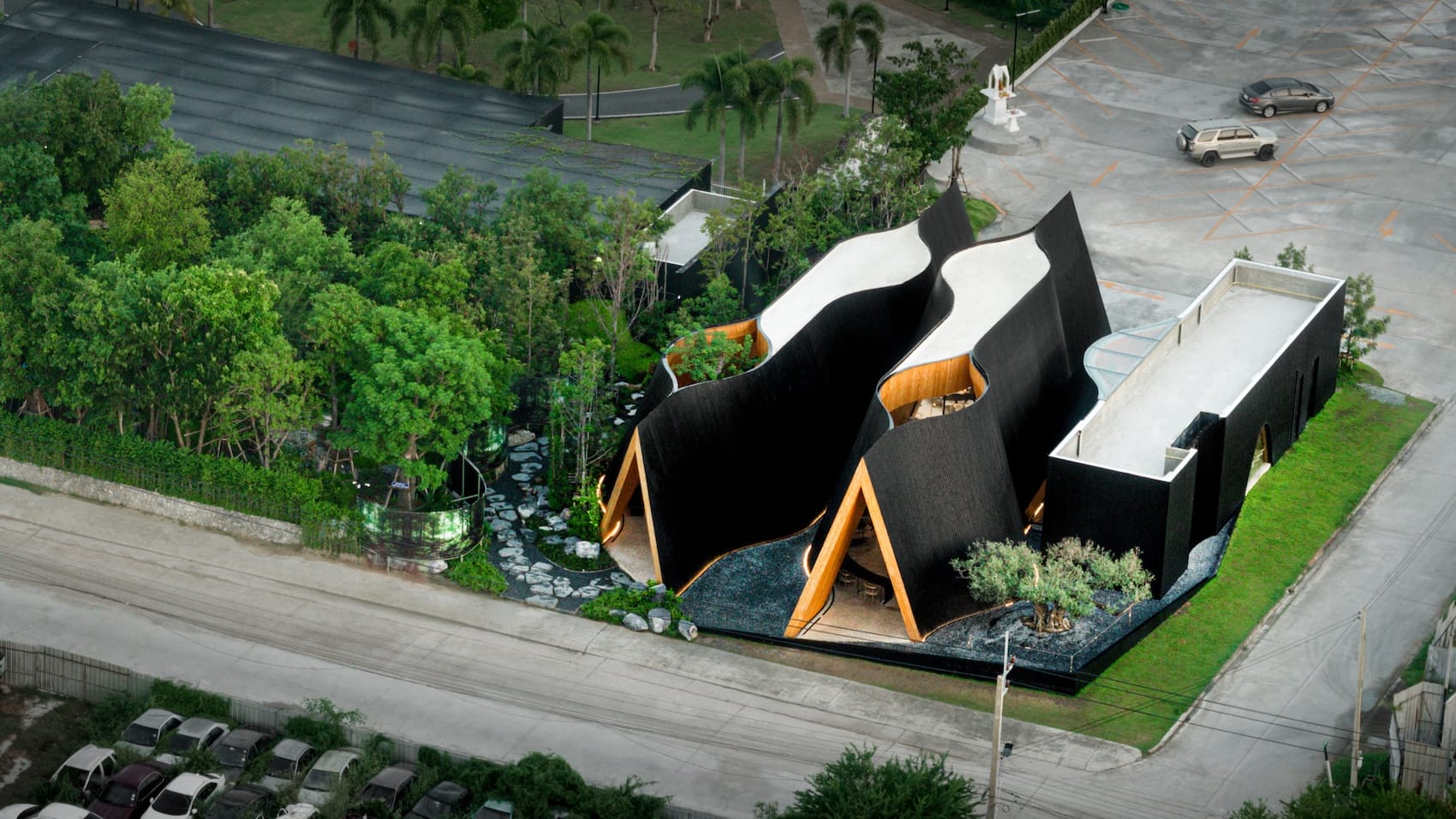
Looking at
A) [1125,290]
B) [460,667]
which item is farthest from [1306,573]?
[460,667]

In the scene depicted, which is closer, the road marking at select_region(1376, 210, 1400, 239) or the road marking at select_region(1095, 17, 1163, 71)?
the road marking at select_region(1376, 210, 1400, 239)

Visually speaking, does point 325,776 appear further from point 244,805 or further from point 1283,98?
point 1283,98

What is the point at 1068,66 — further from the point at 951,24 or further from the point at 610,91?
the point at 610,91

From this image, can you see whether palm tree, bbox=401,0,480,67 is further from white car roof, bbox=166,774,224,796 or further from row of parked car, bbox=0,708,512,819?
white car roof, bbox=166,774,224,796

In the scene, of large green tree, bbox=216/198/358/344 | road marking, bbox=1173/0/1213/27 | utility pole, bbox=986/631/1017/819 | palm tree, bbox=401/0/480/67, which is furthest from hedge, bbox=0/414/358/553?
road marking, bbox=1173/0/1213/27

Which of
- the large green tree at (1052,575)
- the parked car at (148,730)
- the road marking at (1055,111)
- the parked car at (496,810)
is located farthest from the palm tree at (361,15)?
the parked car at (496,810)

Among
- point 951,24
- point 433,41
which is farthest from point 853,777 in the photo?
point 951,24
